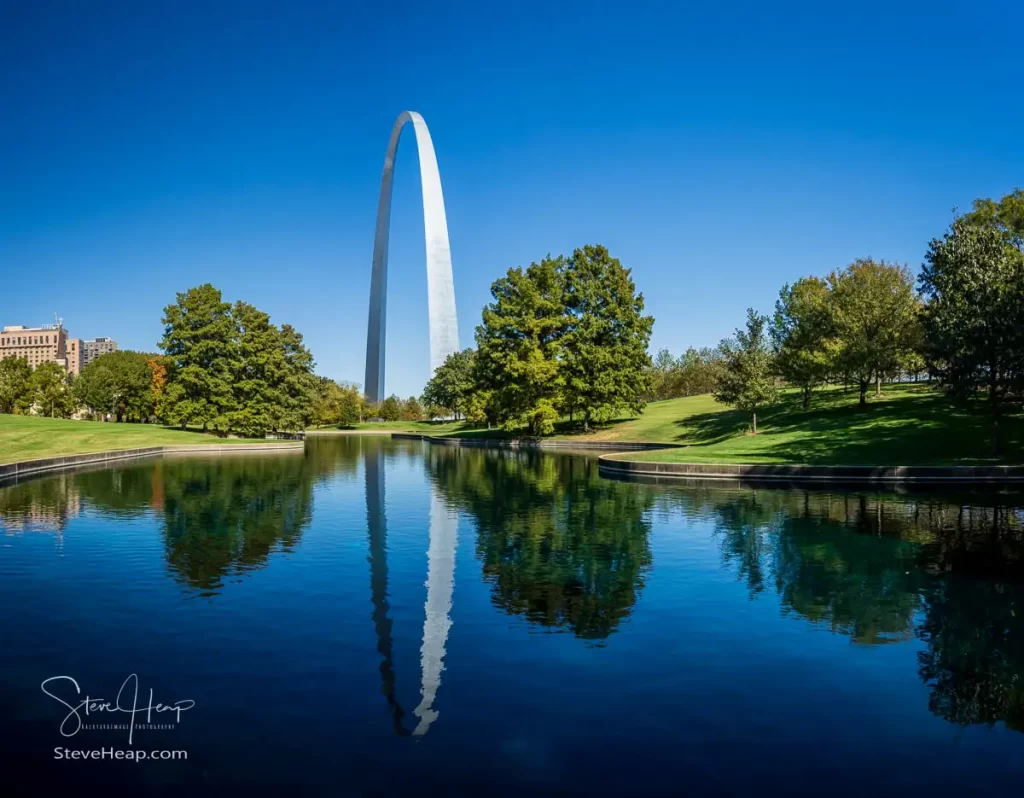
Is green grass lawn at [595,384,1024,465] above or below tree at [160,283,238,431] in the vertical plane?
below

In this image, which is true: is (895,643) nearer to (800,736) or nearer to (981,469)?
(800,736)

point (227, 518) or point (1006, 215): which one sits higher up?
point (1006, 215)

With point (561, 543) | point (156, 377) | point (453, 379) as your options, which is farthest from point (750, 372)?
point (156, 377)

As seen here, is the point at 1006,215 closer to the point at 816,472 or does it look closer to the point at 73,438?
the point at 816,472

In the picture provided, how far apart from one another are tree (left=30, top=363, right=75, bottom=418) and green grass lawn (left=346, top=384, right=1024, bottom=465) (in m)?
72.5

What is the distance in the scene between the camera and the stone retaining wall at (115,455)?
3453 cm

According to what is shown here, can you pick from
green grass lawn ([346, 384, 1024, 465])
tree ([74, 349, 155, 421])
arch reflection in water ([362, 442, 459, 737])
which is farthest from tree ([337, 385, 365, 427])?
arch reflection in water ([362, 442, 459, 737])

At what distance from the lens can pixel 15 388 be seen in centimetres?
9512

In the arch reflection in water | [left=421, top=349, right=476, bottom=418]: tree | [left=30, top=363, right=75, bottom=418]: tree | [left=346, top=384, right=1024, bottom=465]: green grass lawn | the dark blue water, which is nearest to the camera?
the dark blue water

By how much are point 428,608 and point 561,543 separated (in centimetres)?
598

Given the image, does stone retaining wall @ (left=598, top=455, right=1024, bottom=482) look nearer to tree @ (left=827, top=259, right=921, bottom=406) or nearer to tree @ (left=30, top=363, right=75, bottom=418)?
tree @ (left=827, top=259, right=921, bottom=406)

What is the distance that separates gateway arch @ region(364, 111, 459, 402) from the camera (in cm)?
6869

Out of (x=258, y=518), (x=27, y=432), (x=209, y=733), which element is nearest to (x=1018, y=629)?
(x=209, y=733)

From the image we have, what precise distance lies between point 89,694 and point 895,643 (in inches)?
385
